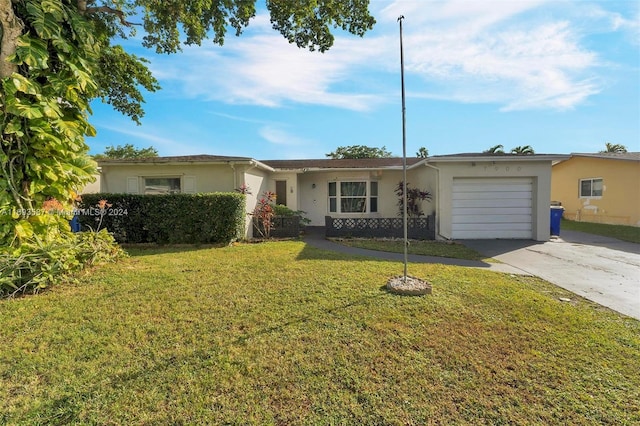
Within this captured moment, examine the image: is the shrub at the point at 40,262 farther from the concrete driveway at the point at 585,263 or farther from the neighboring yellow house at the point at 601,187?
the neighboring yellow house at the point at 601,187

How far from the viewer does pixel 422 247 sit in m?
8.68

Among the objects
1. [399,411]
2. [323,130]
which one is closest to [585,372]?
[399,411]

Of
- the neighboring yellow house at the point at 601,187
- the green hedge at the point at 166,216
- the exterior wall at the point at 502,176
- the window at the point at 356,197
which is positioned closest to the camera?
the green hedge at the point at 166,216

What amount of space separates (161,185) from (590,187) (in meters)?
21.4

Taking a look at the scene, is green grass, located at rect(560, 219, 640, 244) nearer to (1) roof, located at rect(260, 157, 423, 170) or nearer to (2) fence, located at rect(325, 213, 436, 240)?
(2) fence, located at rect(325, 213, 436, 240)

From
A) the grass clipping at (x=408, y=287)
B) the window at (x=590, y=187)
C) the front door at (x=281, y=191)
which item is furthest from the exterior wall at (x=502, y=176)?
the window at (x=590, y=187)

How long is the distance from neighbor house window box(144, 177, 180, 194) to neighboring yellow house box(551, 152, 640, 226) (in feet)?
53.4

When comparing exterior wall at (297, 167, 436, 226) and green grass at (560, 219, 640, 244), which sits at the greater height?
exterior wall at (297, 167, 436, 226)

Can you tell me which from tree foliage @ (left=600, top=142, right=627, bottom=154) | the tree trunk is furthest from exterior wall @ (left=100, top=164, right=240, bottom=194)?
tree foliage @ (left=600, top=142, right=627, bottom=154)

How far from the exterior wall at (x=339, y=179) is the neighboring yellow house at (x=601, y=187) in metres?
7.28

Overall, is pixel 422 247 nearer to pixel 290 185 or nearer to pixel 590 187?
pixel 290 185

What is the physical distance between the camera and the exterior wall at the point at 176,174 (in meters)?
10.5

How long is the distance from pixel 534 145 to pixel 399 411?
92.2 feet

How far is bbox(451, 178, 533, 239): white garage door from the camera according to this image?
9906mm
